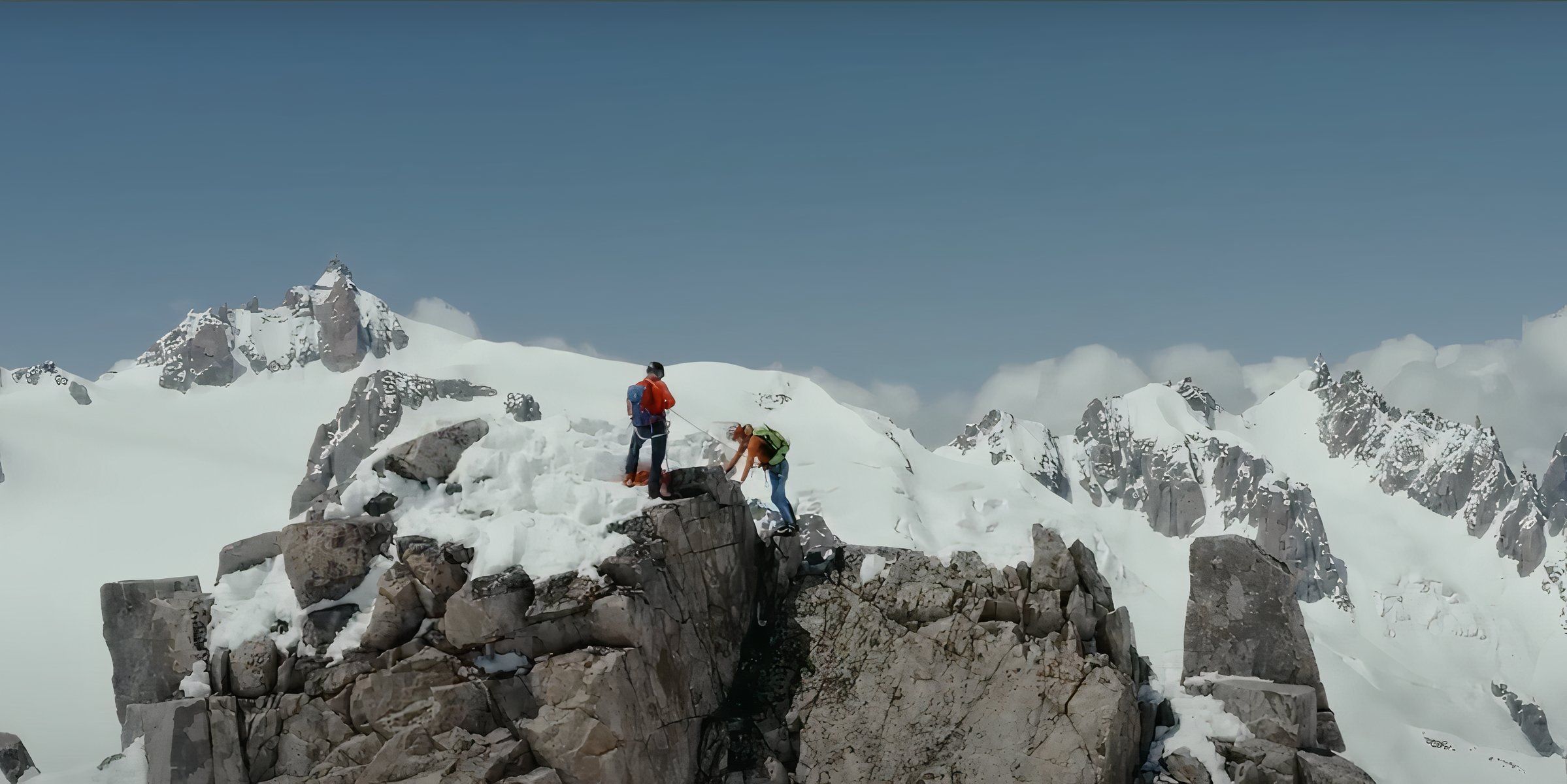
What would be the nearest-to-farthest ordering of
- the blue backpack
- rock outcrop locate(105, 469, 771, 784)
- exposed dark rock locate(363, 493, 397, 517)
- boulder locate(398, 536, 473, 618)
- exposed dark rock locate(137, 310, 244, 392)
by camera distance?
rock outcrop locate(105, 469, 771, 784)
boulder locate(398, 536, 473, 618)
exposed dark rock locate(363, 493, 397, 517)
the blue backpack
exposed dark rock locate(137, 310, 244, 392)

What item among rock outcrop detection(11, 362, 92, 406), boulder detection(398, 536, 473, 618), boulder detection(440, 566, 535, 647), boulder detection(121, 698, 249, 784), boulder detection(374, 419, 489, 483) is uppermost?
rock outcrop detection(11, 362, 92, 406)

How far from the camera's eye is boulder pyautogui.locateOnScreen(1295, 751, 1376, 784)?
20234 millimetres

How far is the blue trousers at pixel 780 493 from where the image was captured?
73.0 ft

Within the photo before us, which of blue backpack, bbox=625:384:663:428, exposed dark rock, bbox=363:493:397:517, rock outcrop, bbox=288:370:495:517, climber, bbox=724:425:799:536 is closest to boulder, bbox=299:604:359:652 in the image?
exposed dark rock, bbox=363:493:397:517

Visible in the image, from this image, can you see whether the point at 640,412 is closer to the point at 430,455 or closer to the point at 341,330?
the point at 430,455

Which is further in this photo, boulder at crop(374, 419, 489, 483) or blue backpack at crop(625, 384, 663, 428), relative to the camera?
boulder at crop(374, 419, 489, 483)

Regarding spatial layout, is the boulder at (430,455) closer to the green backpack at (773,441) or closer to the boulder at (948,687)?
the green backpack at (773,441)

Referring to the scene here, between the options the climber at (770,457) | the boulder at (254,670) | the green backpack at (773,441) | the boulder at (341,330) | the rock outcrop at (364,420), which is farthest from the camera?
the boulder at (341,330)

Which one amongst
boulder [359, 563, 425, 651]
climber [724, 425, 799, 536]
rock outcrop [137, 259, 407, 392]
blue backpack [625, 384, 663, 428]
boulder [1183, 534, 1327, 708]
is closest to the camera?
boulder [359, 563, 425, 651]

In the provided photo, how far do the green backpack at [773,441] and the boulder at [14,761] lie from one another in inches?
598

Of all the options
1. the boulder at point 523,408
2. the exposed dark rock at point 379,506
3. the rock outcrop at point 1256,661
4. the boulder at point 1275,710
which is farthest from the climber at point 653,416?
the boulder at point 523,408

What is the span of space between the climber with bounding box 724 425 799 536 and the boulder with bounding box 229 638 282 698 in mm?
8915

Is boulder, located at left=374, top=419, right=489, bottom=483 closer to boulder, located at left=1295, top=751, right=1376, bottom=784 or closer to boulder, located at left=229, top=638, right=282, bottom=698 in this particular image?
boulder, located at left=229, top=638, right=282, bottom=698

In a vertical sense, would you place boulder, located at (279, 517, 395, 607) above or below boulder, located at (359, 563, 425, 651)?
above
